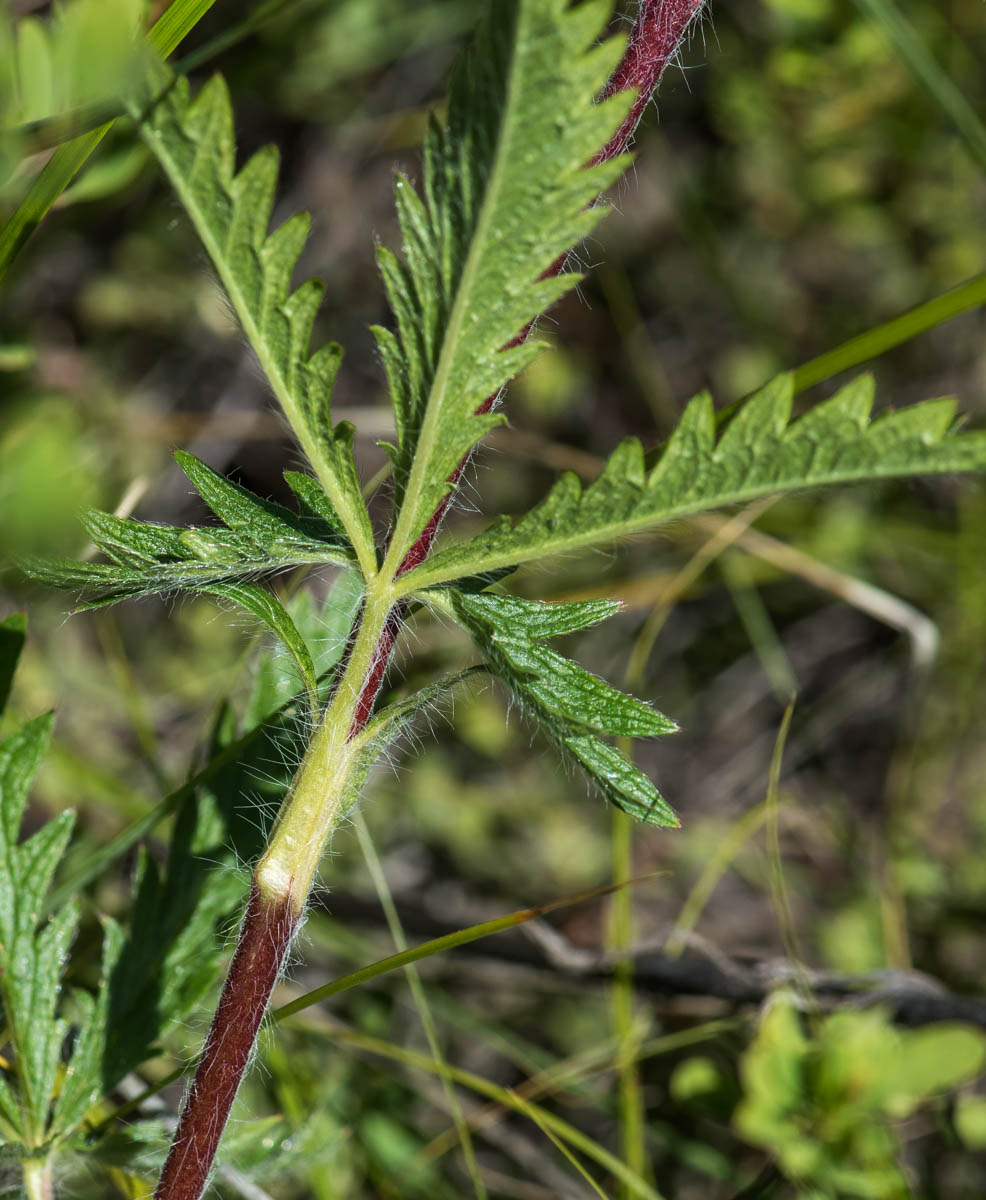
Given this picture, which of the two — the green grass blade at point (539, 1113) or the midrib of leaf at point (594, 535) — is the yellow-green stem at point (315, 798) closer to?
the midrib of leaf at point (594, 535)

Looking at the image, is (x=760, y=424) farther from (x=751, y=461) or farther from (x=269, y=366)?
(x=269, y=366)

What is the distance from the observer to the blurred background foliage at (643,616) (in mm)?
2066

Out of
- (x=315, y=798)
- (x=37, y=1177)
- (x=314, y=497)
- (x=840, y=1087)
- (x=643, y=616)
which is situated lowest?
(x=840, y=1087)

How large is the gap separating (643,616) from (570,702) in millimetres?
2146

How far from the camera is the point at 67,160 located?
1.04 m

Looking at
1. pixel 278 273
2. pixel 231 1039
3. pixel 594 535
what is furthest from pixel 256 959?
pixel 278 273

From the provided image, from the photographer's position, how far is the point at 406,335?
29.9 inches

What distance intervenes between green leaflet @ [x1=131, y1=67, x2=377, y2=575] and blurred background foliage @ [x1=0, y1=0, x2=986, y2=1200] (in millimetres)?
1047

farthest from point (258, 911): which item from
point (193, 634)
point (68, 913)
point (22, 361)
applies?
point (193, 634)

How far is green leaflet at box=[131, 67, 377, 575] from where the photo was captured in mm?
689

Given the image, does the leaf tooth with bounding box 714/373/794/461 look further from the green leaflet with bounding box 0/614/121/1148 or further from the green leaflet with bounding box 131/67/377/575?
the green leaflet with bounding box 0/614/121/1148

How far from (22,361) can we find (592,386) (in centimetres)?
186

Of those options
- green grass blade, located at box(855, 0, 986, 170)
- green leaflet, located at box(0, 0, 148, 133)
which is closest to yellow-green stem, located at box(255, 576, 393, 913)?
green leaflet, located at box(0, 0, 148, 133)

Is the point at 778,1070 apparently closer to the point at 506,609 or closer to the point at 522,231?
the point at 506,609
